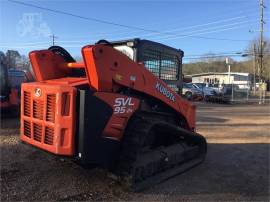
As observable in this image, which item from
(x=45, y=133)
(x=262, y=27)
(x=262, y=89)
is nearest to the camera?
(x=45, y=133)

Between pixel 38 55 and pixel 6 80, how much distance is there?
770cm

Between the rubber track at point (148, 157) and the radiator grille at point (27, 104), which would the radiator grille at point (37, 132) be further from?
the rubber track at point (148, 157)

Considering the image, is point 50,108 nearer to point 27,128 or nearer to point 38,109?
point 38,109

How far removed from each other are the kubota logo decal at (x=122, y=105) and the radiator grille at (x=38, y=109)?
3.17ft

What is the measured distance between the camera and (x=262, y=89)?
28.4 m

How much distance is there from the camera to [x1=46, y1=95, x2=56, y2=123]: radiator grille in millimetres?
4605

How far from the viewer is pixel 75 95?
4.40m

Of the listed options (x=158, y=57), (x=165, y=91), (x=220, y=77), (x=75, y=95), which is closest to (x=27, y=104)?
(x=75, y=95)

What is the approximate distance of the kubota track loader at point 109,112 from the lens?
4457mm

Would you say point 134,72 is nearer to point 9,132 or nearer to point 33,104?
point 33,104

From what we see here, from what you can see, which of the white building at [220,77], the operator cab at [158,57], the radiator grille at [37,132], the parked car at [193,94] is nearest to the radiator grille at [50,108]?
the radiator grille at [37,132]

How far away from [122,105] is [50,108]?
0.93 m

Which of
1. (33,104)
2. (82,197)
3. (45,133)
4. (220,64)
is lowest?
(82,197)

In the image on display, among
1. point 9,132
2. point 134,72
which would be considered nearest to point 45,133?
point 134,72
